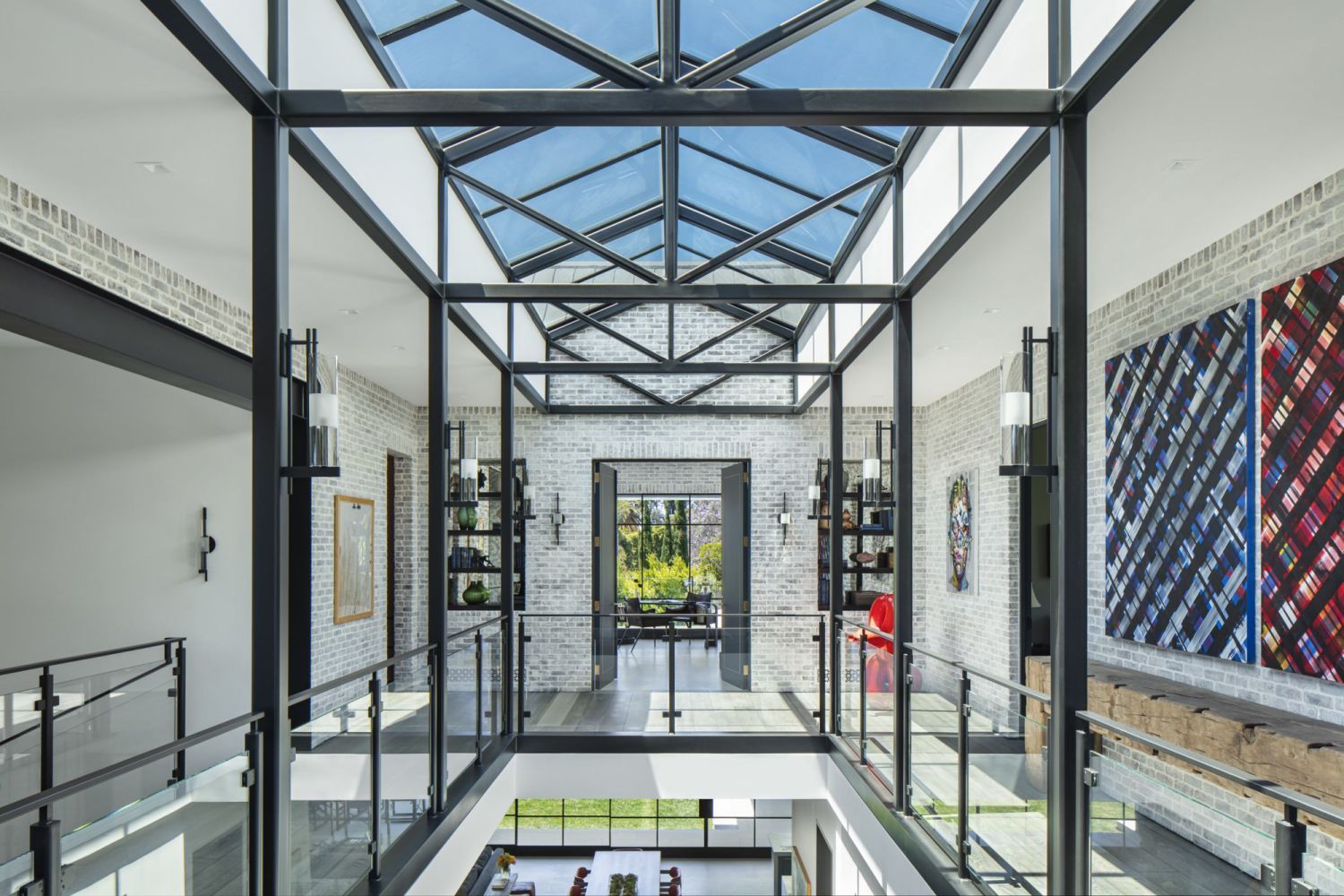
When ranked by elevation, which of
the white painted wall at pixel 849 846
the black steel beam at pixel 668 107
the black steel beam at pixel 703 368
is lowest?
the white painted wall at pixel 849 846

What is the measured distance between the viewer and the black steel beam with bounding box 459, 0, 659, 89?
3760mm

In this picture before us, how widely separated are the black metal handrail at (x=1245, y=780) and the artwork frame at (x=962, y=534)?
6271mm

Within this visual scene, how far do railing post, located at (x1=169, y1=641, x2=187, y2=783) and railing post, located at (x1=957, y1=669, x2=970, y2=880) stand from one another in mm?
4545

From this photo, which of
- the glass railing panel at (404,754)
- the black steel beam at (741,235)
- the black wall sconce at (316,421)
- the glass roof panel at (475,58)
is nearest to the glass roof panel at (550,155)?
the glass roof panel at (475,58)

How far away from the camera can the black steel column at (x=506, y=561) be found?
290 inches

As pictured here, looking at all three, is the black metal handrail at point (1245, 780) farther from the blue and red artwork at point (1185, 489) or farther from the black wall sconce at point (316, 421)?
the black wall sconce at point (316, 421)

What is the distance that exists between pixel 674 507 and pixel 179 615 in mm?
10855

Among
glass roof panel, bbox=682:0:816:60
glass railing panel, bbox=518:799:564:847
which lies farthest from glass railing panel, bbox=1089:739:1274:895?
glass railing panel, bbox=518:799:564:847

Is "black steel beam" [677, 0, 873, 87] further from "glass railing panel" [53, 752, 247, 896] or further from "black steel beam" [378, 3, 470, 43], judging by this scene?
"glass railing panel" [53, 752, 247, 896]

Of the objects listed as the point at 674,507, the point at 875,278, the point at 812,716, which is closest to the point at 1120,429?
the point at 875,278

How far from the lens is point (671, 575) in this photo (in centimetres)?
1750

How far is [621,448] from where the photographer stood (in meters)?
11.1

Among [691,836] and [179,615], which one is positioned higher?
[179,615]

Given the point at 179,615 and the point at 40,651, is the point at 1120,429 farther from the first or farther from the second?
the point at 40,651
